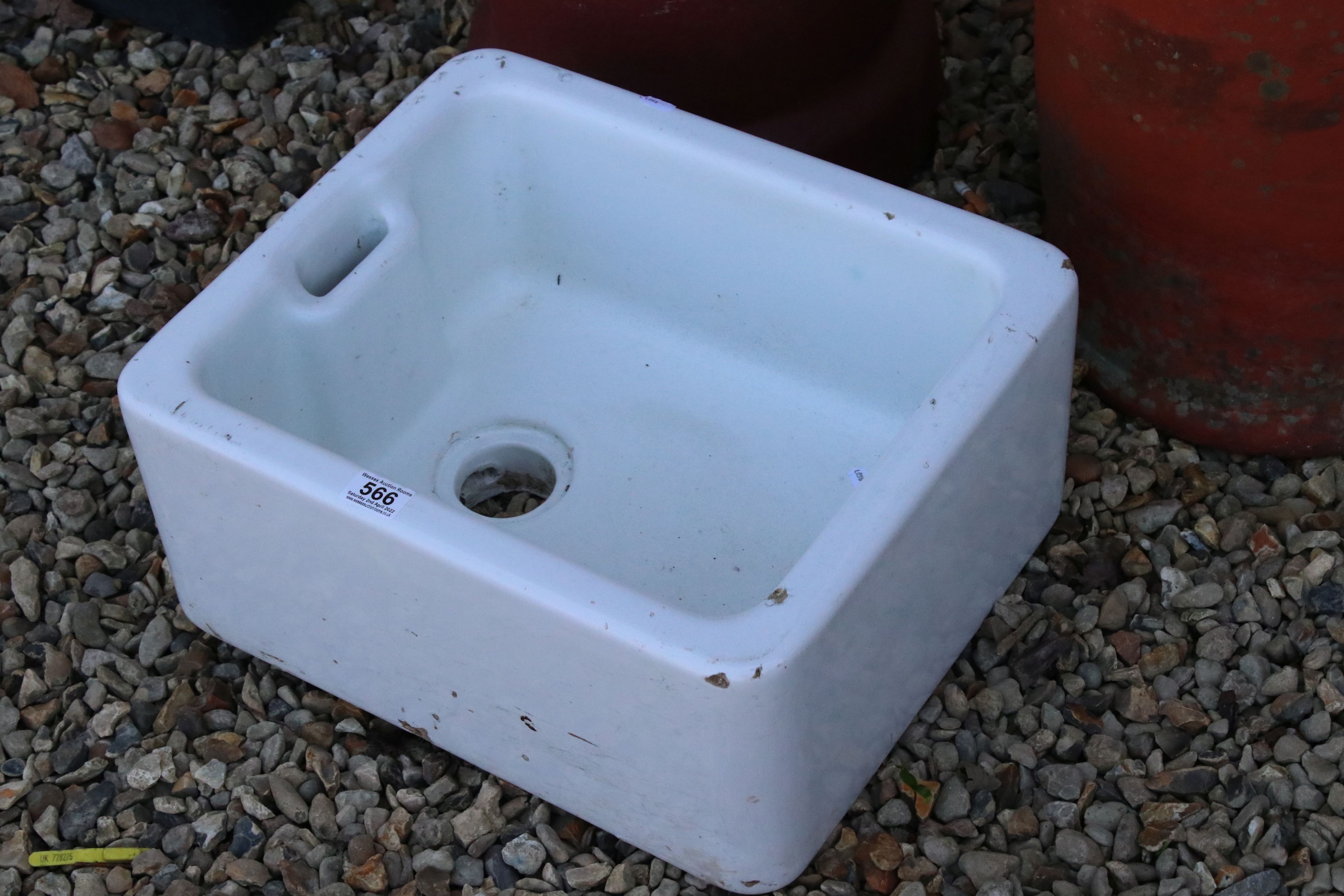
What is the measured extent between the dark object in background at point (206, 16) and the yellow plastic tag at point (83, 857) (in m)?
1.12

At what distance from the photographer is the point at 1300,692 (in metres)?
1.65

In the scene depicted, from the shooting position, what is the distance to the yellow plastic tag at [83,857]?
1.62 metres

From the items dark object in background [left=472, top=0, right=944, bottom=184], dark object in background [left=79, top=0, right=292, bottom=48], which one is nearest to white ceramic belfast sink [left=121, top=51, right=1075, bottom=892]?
dark object in background [left=472, top=0, right=944, bottom=184]

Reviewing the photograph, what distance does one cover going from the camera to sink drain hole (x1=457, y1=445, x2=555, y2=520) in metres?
1.77

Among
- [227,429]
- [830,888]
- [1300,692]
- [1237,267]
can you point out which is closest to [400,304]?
[227,429]

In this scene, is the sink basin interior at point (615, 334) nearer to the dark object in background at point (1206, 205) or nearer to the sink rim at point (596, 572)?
the sink rim at point (596, 572)

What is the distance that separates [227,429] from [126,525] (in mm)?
476

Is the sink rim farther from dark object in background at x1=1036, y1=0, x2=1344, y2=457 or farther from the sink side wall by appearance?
dark object in background at x1=1036, y1=0, x2=1344, y2=457

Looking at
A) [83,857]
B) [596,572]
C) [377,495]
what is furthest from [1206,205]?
[83,857]

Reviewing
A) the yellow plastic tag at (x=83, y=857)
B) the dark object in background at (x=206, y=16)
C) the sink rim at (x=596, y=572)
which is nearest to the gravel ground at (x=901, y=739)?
the yellow plastic tag at (x=83, y=857)

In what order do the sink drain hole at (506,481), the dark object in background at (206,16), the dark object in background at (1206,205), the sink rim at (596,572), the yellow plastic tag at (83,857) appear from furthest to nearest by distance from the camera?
the dark object in background at (206,16) < the sink drain hole at (506,481) < the yellow plastic tag at (83,857) < the dark object in background at (1206,205) < the sink rim at (596,572)

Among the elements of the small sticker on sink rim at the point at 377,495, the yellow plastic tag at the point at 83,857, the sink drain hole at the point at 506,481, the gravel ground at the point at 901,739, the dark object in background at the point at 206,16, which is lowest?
the yellow plastic tag at the point at 83,857

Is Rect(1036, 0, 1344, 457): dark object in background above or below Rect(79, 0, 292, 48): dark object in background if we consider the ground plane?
above

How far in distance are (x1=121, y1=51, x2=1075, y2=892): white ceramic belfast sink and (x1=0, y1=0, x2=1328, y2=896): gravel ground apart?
0.18ft
